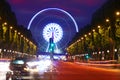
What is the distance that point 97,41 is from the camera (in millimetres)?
164375

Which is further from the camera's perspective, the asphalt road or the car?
the asphalt road

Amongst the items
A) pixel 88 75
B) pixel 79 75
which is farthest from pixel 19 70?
pixel 79 75

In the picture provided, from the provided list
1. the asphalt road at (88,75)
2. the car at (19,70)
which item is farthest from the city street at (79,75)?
the car at (19,70)

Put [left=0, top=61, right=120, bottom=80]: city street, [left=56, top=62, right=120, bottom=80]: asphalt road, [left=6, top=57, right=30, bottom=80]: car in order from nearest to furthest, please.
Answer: [left=6, top=57, right=30, bottom=80]: car, [left=0, top=61, right=120, bottom=80]: city street, [left=56, top=62, right=120, bottom=80]: asphalt road

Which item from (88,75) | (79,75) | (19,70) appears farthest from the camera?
(79,75)

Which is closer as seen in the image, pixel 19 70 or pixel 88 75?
pixel 19 70

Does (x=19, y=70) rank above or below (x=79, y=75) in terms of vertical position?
above

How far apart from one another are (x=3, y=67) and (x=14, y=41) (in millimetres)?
130394

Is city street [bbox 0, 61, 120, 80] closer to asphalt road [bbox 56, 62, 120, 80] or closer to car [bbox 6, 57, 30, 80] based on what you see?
asphalt road [bbox 56, 62, 120, 80]

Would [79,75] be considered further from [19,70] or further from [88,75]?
[19,70]

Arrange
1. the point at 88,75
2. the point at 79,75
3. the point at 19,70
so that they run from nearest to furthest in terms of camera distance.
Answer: the point at 19,70 < the point at 88,75 < the point at 79,75

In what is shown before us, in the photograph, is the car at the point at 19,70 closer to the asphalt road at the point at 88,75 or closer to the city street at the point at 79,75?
the city street at the point at 79,75

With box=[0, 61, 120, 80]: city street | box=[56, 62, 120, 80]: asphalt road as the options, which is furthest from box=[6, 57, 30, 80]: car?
box=[56, 62, 120, 80]: asphalt road

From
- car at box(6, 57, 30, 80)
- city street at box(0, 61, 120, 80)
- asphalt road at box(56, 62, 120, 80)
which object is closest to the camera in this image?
car at box(6, 57, 30, 80)
